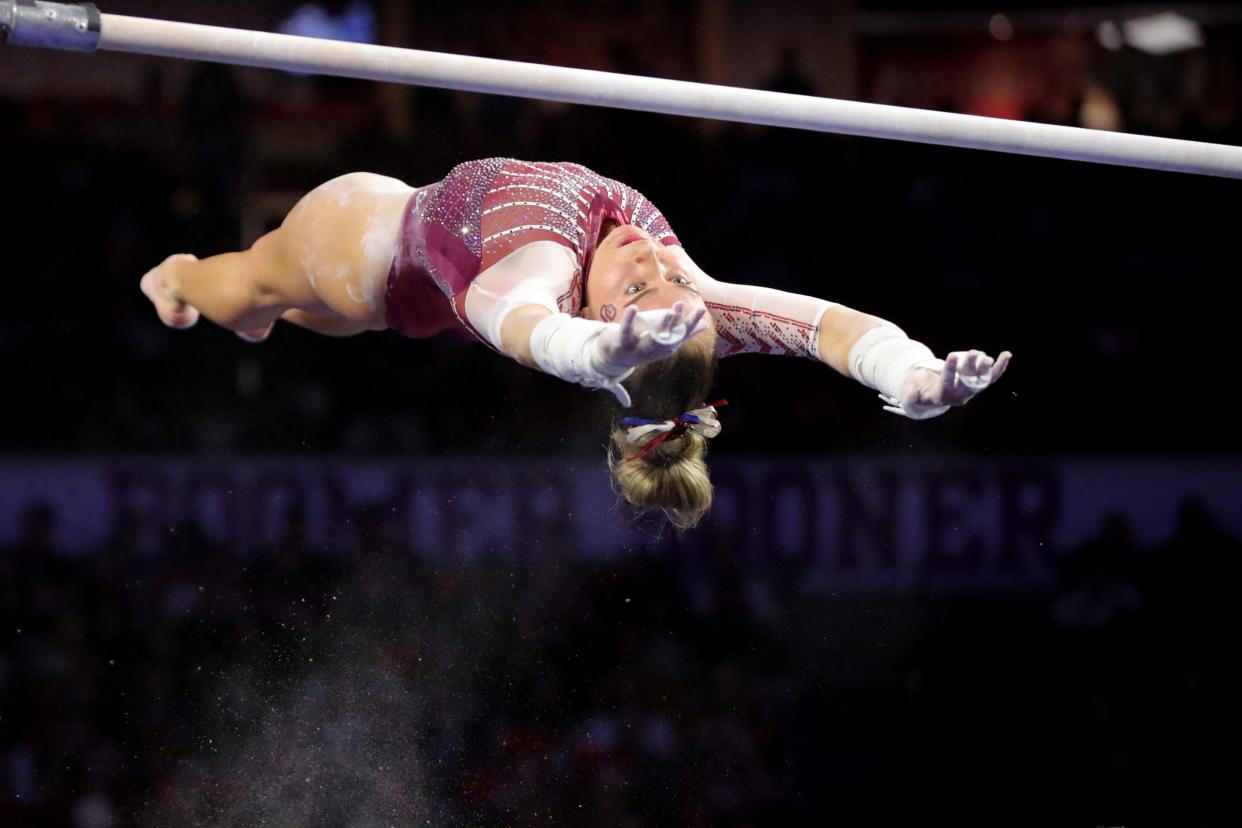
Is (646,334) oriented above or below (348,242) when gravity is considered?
above

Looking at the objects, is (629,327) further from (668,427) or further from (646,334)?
(668,427)

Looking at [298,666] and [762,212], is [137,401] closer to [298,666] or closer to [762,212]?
[298,666]

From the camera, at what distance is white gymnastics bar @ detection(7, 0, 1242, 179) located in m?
2.68

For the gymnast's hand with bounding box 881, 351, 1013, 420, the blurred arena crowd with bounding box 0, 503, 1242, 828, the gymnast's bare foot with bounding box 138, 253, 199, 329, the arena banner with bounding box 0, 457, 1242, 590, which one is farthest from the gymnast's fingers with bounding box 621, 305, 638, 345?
the arena banner with bounding box 0, 457, 1242, 590

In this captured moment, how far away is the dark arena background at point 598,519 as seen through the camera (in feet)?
14.9

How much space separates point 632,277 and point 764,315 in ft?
1.17

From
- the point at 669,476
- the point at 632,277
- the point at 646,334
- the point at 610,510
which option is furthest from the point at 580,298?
the point at 610,510

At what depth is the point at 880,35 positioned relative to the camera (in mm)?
8812

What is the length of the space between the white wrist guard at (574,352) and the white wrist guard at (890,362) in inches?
20.0

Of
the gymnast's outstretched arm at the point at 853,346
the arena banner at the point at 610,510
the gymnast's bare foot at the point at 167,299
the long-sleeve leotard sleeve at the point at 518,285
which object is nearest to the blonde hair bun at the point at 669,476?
the gymnast's outstretched arm at the point at 853,346

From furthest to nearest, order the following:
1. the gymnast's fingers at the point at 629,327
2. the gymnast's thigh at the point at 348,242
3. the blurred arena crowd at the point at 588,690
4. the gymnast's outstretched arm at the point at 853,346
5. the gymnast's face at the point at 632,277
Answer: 1. the blurred arena crowd at the point at 588,690
2. the gymnast's thigh at the point at 348,242
3. the gymnast's face at the point at 632,277
4. the gymnast's outstretched arm at the point at 853,346
5. the gymnast's fingers at the point at 629,327

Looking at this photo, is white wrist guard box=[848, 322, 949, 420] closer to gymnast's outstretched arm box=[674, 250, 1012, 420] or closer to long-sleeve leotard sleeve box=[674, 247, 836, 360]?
gymnast's outstretched arm box=[674, 250, 1012, 420]

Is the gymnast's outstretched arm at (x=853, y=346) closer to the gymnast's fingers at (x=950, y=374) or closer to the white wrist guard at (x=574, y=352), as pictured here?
the gymnast's fingers at (x=950, y=374)

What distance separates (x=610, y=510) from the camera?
495 cm
